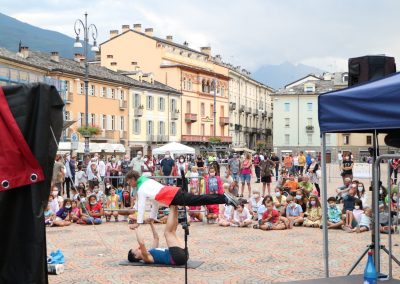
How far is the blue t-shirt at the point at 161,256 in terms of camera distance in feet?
32.7

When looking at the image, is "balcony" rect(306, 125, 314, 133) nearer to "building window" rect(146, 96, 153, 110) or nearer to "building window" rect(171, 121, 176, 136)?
"building window" rect(171, 121, 176, 136)

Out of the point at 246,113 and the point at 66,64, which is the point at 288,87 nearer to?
the point at 246,113

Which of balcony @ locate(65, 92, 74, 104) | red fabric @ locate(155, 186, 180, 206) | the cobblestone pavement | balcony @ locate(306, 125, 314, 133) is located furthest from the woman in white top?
balcony @ locate(306, 125, 314, 133)

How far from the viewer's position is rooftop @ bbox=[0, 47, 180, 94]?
160 feet

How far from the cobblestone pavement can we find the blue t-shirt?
0.70ft

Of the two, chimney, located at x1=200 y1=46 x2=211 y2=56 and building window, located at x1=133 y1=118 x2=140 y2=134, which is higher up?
chimney, located at x1=200 y1=46 x2=211 y2=56

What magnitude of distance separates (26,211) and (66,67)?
52.5 meters

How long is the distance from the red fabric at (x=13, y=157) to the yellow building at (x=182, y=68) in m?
70.0

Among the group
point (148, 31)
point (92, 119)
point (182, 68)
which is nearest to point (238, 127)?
point (182, 68)

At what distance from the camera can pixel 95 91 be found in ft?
196

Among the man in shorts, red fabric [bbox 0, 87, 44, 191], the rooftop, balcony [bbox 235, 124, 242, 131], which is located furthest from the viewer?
balcony [bbox 235, 124, 242, 131]

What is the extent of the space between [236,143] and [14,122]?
93.5m

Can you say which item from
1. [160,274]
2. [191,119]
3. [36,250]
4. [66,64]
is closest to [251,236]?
[160,274]

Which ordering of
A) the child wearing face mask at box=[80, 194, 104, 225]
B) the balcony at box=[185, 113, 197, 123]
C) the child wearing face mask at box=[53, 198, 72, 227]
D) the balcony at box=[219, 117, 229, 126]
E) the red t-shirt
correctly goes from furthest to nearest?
the balcony at box=[219, 117, 229, 126] → the balcony at box=[185, 113, 197, 123] → the child wearing face mask at box=[80, 194, 104, 225] → the child wearing face mask at box=[53, 198, 72, 227] → the red t-shirt
